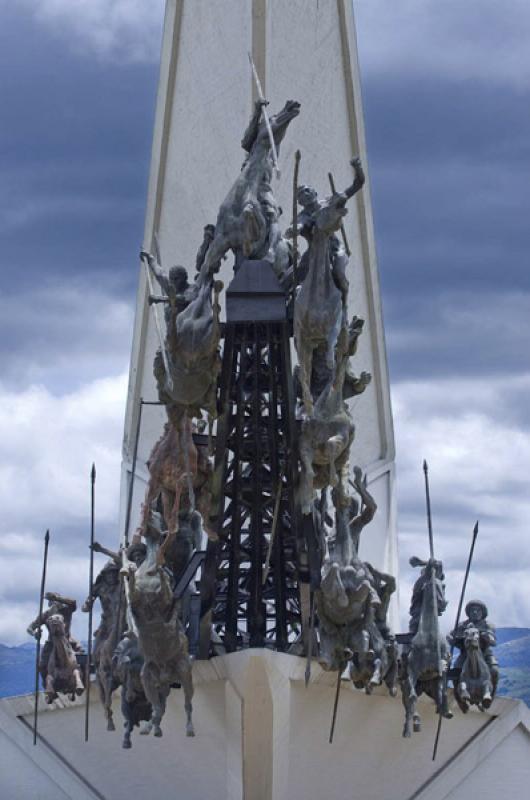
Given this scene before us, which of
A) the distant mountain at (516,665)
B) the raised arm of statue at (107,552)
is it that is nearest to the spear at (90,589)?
the raised arm of statue at (107,552)

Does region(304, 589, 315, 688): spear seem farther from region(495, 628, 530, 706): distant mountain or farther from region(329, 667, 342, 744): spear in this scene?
region(495, 628, 530, 706): distant mountain

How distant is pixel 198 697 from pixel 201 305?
3.63 meters

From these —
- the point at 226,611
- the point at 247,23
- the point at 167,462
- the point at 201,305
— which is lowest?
the point at 226,611

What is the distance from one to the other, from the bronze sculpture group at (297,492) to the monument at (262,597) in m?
0.02

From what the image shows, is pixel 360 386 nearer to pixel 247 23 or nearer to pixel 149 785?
pixel 149 785

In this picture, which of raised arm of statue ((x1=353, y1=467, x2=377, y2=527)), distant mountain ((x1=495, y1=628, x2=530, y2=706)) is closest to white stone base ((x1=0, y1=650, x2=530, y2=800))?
raised arm of statue ((x1=353, y1=467, x2=377, y2=527))

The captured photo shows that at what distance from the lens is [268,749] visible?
60.3 feet

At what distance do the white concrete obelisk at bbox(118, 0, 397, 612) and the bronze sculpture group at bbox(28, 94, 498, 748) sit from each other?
712 cm

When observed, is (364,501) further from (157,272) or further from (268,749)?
(157,272)

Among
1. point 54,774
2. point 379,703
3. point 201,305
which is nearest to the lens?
point 201,305

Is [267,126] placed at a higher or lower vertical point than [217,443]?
higher

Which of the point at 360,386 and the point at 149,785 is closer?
the point at 360,386

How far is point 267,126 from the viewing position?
60.7 feet

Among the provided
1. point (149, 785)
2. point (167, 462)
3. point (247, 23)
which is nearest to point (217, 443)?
point (167, 462)
